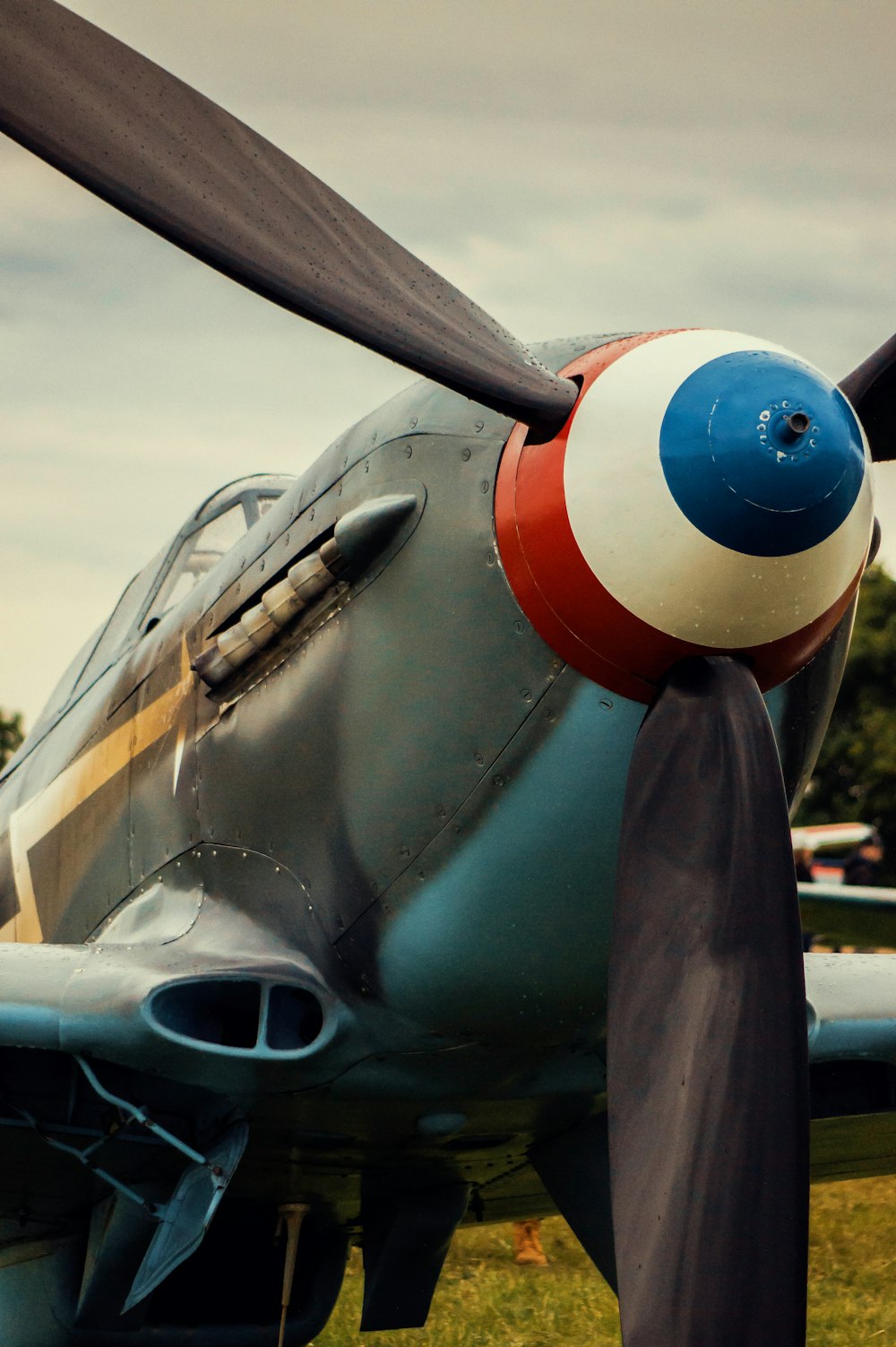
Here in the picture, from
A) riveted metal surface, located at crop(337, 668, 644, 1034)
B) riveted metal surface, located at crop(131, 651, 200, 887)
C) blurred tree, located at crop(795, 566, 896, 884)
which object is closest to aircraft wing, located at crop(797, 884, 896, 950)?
riveted metal surface, located at crop(131, 651, 200, 887)

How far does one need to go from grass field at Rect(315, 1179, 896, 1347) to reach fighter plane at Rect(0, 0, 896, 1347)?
2.32 m

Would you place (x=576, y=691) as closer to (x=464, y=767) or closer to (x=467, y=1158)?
(x=464, y=767)

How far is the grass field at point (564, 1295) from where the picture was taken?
7.14 m

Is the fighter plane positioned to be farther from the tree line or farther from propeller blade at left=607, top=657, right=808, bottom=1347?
the tree line

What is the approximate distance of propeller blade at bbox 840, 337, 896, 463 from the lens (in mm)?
3850

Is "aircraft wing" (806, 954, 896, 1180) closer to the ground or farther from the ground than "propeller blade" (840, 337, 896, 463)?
closer to the ground

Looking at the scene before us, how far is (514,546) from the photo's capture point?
355cm

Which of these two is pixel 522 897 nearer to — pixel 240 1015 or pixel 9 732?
pixel 240 1015

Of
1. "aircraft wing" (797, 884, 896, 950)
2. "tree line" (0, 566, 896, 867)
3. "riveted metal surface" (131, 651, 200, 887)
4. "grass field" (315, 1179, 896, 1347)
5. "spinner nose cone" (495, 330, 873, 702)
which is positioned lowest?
"grass field" (315, 1179, 896, 1347)

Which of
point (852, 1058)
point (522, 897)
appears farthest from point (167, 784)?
point (852, 1058)

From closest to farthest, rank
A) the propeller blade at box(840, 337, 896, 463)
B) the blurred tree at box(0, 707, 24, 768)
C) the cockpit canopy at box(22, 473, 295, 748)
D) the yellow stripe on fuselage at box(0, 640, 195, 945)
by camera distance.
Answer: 1. the propeller blade at box(840, 337, 896, 463)
2. the yellow stripe on fuselage at box(0, 640, 195, 945)
3. the cockpit canopy at box(22, 473, 295, 748)
4. the blurred tree at box(0, 707, 24, 768)

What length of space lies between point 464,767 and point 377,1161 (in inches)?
64.9

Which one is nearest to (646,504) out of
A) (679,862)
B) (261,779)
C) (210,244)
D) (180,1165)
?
(679,862)

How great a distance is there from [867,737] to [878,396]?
33.5 metres
